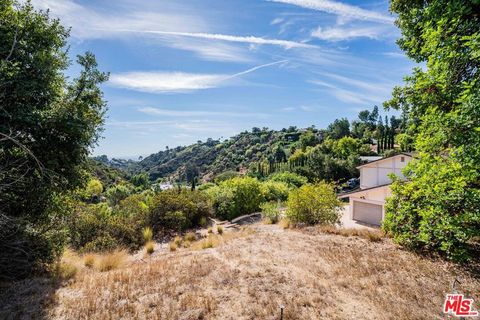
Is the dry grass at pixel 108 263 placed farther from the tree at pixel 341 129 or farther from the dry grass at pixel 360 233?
the tree at pixel 341 129

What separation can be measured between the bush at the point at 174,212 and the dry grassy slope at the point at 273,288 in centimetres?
867

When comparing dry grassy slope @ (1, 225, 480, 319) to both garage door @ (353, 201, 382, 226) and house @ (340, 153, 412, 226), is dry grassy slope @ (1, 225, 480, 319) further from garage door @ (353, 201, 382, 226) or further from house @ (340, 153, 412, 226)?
garage door @ (353, 201, 382, 226)

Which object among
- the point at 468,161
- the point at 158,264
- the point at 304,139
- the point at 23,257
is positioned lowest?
the point at 158,264

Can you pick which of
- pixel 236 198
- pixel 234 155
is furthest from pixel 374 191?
pixel 234 155

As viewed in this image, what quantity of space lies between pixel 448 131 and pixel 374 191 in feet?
49.3

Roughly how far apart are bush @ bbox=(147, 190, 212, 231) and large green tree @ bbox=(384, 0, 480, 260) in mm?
12495

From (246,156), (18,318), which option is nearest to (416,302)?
(18,318)

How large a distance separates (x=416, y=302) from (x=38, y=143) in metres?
8.51

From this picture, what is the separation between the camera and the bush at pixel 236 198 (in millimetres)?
20250

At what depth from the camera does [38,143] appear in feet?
18.2

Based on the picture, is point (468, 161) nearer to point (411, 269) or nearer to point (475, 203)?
point (475, 203)

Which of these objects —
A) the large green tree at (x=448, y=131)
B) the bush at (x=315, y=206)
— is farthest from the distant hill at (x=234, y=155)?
the large green tree at (x=448, y=131)

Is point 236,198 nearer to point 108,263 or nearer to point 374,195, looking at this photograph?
point 374,195

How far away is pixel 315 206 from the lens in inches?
468
